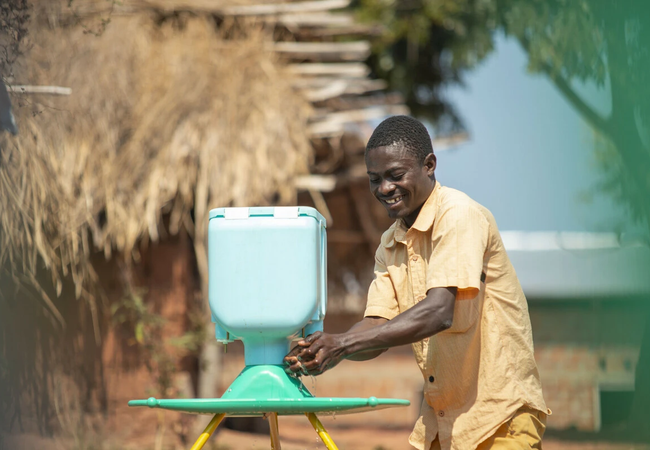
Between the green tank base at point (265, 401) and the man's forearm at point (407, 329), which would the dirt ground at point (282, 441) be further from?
the green tank base at point (265, 401)

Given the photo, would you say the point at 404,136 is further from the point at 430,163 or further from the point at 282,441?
the point at 282,441

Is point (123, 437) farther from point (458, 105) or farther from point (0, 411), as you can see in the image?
point (458, 105)

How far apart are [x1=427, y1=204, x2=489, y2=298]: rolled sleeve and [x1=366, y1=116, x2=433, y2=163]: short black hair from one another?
198mm

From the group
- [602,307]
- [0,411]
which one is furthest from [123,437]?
[602,307]

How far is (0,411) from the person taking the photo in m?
2.57

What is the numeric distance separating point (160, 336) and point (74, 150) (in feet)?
6.11

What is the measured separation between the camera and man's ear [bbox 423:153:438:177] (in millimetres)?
2205

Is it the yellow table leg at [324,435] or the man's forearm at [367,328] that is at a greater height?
the man's forearm at [367,328]

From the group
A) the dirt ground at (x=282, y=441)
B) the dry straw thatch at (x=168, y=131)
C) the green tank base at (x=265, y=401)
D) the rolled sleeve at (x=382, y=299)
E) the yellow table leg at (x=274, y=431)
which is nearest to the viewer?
the green tank base at (x=265, y=401)

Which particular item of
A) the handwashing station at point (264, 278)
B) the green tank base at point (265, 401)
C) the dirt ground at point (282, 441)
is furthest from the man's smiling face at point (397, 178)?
the dirt ground at point (282, 441)

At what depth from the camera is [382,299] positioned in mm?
2373

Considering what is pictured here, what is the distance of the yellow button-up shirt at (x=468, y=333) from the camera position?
206cm

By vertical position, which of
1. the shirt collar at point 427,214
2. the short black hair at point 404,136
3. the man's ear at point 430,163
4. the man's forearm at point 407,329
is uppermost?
the short black hair at point 404,136

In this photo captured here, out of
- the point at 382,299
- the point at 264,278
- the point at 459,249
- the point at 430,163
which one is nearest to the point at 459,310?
the point at 459,249
